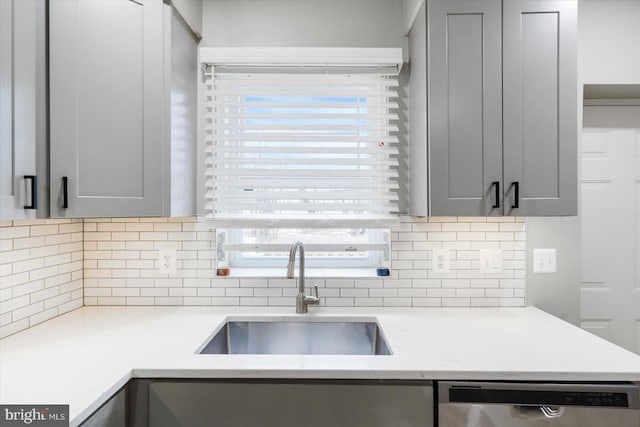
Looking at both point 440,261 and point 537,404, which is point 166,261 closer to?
point 440,261

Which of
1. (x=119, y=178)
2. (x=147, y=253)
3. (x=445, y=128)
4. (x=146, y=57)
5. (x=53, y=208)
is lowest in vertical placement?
(x=147, y=253)

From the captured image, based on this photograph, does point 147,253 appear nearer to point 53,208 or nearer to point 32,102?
point 53,208

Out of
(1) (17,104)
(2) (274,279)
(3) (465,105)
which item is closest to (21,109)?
(1) (17,104)

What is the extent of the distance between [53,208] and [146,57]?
2.19ft

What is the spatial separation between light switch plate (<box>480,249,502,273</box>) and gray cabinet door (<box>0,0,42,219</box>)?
6.00 feet

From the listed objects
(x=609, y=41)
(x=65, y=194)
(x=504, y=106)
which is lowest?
(x=65, y=194)

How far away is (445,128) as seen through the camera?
60.4 inches

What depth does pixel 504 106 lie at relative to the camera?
60.0 inches

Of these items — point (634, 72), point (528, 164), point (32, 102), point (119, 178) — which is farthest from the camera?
point (634, 72)

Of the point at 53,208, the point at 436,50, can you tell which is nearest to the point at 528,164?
the point at 436,50

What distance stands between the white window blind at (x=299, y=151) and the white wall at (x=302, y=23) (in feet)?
0.53

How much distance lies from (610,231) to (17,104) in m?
2.58

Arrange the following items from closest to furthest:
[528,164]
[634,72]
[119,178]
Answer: [119,178], [528,164], [634,72]

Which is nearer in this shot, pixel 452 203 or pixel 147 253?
pixel 452 203
